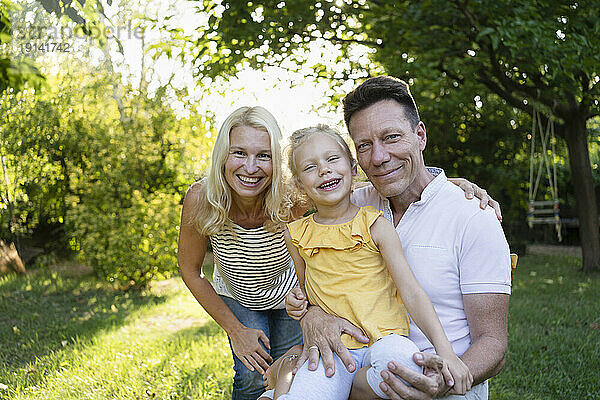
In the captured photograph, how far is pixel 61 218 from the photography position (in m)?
9.42

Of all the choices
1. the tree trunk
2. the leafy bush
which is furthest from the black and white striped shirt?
the tree trunk

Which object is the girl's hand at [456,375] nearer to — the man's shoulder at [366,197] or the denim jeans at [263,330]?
the man's shoulder at [366,197]

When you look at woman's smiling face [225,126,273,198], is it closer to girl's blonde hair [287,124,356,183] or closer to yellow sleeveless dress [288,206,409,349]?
girl's blonde hair [287,124,356,183]

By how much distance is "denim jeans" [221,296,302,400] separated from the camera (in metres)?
2.78

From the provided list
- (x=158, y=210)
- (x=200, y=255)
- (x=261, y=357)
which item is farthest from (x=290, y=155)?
(x=158, y=210)

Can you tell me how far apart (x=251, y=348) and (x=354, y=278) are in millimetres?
817

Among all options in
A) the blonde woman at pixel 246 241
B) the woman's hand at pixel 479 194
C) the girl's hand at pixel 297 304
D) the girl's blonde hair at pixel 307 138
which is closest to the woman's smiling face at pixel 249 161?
the blonde woman at pixel 246 241

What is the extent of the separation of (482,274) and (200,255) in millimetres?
1315

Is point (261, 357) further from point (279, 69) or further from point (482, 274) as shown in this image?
point (279, 69)

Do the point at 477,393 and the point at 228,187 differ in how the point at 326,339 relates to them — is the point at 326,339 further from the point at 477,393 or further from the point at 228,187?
the point at 228,187

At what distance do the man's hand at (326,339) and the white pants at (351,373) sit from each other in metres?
0.03

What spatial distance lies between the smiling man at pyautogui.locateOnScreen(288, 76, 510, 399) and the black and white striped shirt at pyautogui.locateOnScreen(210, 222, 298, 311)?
489 mm

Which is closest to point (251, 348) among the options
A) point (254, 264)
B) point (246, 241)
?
point (254, 264)

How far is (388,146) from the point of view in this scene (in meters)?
2.14
